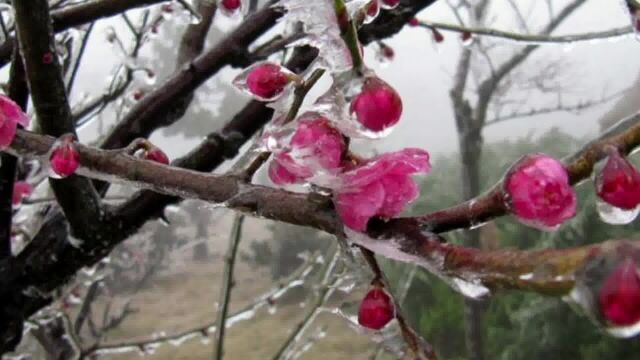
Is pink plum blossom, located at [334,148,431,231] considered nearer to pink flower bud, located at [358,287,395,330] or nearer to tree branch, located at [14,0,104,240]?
pink flower bud, located at [358,287,395,330]

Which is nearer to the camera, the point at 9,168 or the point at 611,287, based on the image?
the point at 611,287

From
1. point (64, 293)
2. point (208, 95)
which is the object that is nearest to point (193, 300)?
point (208, 95)

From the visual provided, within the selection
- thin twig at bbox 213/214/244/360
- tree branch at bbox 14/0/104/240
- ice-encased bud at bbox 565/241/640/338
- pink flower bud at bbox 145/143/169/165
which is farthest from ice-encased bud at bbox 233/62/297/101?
thin twig at bbox 213/214/244/360

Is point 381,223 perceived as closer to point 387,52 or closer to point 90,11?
point 90,11

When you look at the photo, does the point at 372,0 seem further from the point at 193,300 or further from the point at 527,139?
the point at 193,300

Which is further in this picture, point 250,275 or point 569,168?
point 250,275

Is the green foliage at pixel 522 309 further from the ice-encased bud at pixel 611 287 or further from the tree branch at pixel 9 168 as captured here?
the ice-encased bud at pixel 611 287

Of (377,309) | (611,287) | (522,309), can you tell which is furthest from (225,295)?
(522,309)
